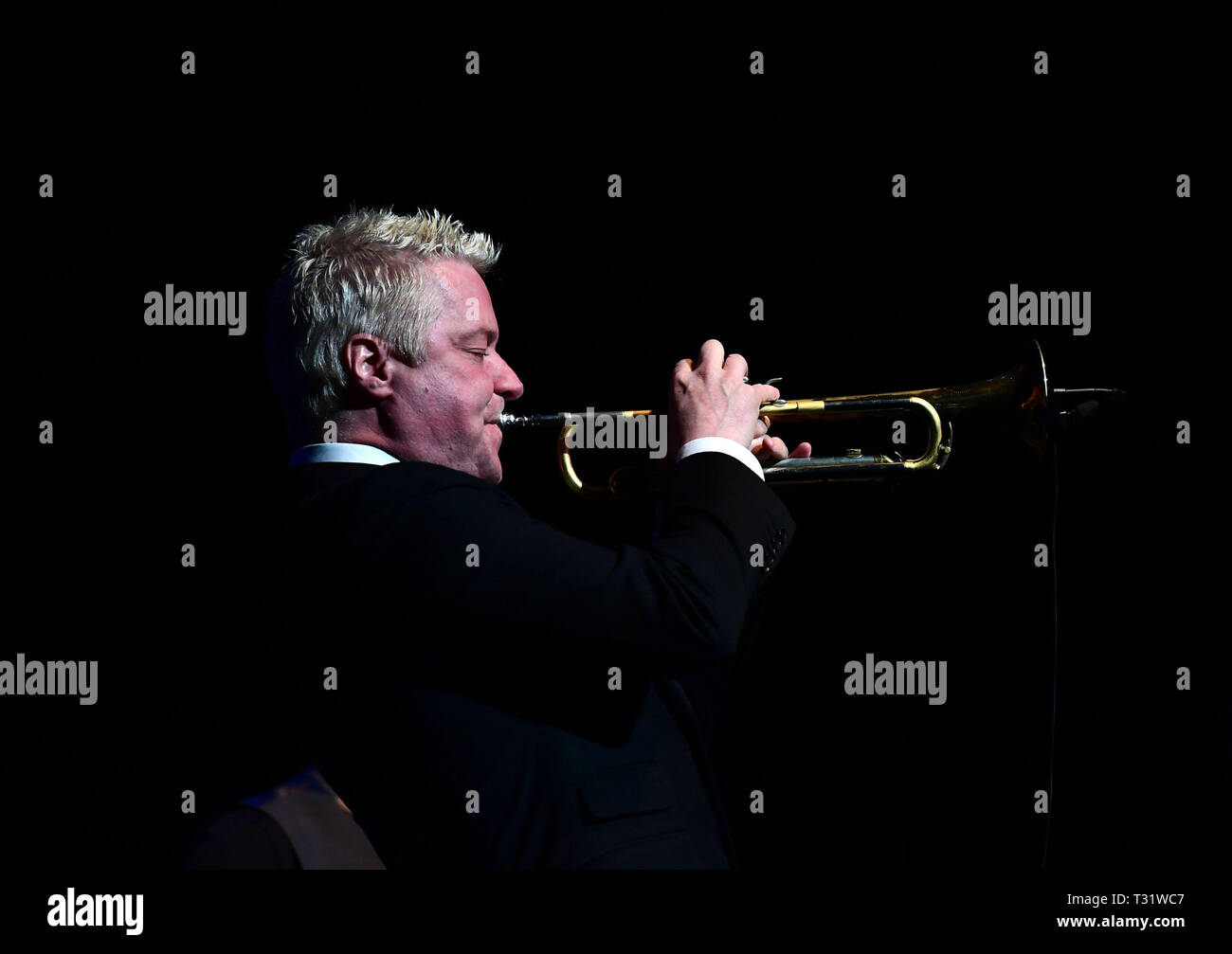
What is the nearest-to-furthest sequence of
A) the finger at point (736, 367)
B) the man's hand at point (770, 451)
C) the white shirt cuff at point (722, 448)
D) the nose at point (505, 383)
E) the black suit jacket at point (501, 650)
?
the black suit jacket at point (501, 650) → the white shirt cuff at point (722, 448) → the finger at point (736, 367) → the nose at point (505, 383) → the man's hand at point (770, 451)

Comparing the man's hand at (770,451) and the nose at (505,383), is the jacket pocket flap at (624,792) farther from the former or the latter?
the man's hand at (770,451)

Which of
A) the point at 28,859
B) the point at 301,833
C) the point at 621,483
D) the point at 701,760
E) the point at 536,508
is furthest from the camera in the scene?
the point at 536,508

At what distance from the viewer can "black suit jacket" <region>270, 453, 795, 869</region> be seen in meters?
1.50

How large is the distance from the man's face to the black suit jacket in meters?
0.15

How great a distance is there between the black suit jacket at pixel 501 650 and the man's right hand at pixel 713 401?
0.07m

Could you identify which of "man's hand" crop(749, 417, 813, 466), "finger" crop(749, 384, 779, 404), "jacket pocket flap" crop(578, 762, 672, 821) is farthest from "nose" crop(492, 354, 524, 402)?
"jacket pocket flap" crop(578, 762, 672, 821)

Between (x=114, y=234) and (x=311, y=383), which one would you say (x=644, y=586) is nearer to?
(x=311, y=383)

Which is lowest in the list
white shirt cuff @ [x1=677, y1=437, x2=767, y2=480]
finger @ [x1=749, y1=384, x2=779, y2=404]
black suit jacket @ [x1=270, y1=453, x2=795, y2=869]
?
black suit jacket @ [x1=270, y1=453, x2=795, y2=869]

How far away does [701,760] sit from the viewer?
1752 mm

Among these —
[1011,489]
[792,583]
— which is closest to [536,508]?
[792,583]

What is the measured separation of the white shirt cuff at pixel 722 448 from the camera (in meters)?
1.66

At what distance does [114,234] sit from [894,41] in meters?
2.12

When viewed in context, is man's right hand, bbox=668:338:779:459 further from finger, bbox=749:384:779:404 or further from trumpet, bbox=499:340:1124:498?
trumpet, bbox=499:340:1124:498

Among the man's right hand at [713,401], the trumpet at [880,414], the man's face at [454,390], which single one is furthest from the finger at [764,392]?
the man's face at [454,390]
